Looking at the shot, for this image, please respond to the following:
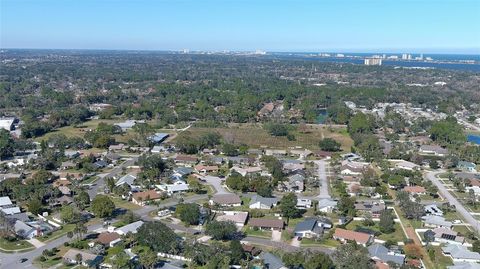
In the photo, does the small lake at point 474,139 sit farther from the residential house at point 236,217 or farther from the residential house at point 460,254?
the residential house at point 236,217

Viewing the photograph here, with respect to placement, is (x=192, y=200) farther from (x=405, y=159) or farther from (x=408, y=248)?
(x=405, y=159)

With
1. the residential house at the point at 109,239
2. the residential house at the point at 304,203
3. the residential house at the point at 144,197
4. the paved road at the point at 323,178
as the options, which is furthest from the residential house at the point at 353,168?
the residential house at the point at 109,239

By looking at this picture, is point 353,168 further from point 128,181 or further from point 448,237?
point 128,181

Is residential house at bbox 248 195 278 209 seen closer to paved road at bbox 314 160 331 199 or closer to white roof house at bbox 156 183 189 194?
paved road at bbox 314 160 331 199

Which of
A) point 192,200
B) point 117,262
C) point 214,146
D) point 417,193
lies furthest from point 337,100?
point 117,262

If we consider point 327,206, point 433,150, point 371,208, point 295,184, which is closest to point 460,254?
point 371,208

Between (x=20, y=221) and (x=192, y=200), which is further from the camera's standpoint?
(x=192, y=200)
